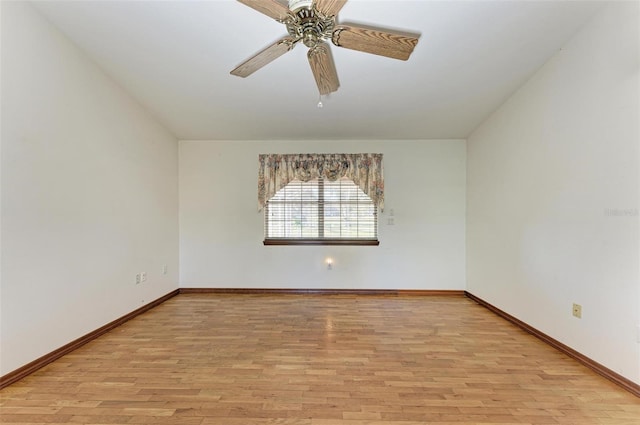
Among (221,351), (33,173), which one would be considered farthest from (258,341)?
(33,173)

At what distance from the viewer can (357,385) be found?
1870 millimetres

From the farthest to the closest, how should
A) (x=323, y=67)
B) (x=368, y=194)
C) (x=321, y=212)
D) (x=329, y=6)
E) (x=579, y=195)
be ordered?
(x=321, y=212), (x=368, y=194), (x=579, y=195), (x=323, y=67), (x=329, y=6)

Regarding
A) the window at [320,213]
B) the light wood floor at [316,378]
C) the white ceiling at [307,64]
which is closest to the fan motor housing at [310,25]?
the white ceiling at [307,64]

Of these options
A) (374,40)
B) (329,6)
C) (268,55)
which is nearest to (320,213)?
(268,55)

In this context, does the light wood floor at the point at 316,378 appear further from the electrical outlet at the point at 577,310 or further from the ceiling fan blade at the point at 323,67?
the ceiling fan blade at the point at 323,67

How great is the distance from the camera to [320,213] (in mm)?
4172

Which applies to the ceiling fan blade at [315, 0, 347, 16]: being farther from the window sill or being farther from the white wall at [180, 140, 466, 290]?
the window sill

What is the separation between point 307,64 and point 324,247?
8.23 feet

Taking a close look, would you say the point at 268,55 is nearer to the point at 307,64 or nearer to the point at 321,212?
the point at 307,64

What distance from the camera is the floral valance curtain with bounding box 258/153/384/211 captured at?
4059 millimetres

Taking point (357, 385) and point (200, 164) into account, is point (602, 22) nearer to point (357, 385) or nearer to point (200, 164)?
point (357, 385)

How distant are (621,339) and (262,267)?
3725 millimetres

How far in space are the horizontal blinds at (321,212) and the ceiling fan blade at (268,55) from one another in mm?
2347

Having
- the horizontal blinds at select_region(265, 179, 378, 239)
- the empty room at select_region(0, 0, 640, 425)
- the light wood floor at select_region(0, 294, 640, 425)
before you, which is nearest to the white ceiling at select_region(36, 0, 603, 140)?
the empty room at select_region(0, 0, 640, 425)
